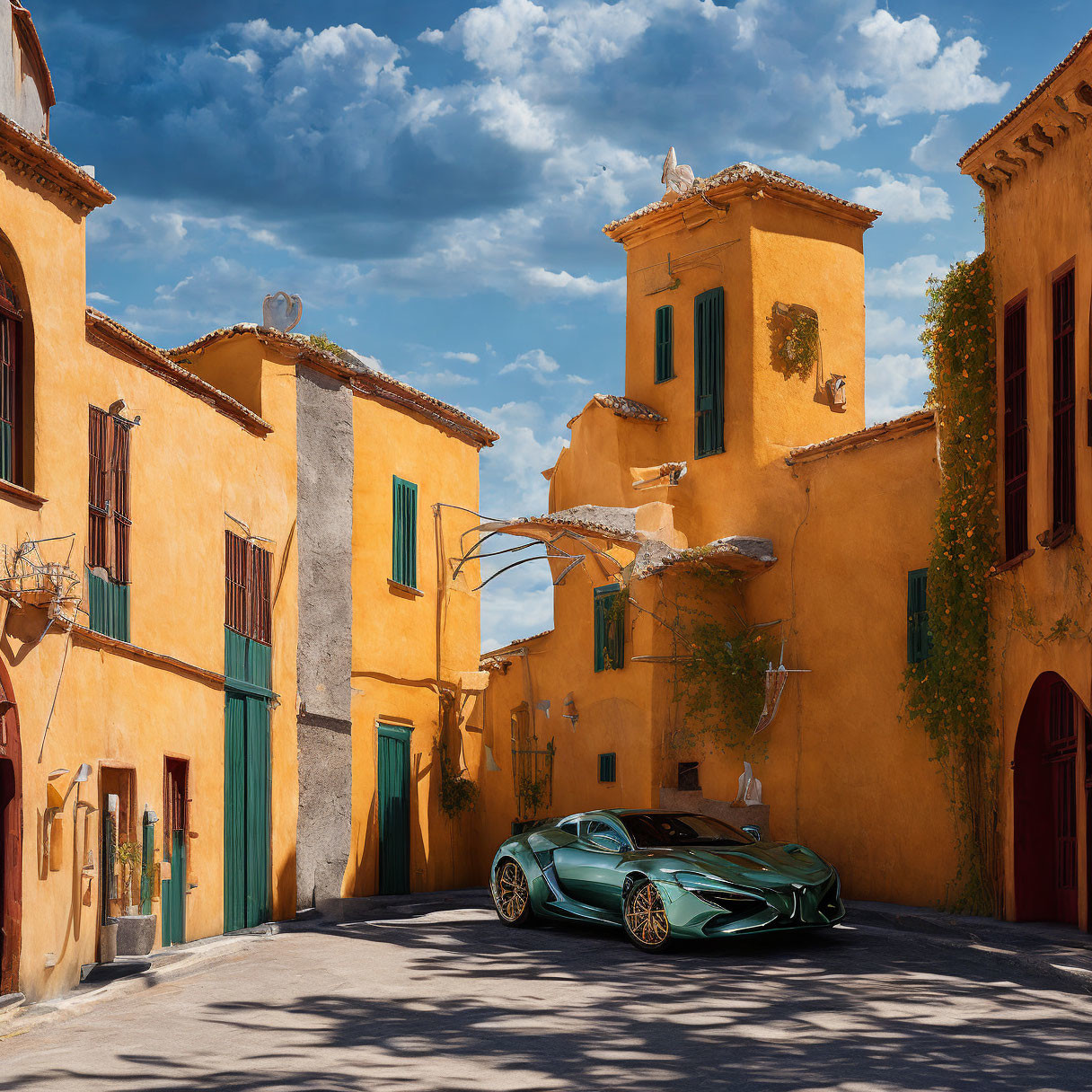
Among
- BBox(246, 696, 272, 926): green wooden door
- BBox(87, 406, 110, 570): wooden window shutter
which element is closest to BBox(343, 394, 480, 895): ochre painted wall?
BBox(246, 696, 272, 926): green wooden door

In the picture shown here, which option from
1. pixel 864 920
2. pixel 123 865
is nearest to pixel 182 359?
pixel 123 865

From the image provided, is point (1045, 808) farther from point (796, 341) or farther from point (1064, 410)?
point (796, 341)

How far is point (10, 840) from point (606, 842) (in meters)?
6.12

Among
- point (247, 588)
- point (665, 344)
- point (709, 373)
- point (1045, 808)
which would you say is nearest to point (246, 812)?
point (247, 588)

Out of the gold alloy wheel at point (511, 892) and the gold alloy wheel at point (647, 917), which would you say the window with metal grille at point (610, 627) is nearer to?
the gold alloy wheel at point (511, 892)

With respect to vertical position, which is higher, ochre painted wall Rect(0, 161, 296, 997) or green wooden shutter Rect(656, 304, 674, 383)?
green wooden shutter Rect(656, 304, 674, 383)

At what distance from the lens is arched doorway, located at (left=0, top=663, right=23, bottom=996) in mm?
11586

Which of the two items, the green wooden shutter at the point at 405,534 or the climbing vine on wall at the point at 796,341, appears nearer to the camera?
the green wooden shutter at the point at 405,534

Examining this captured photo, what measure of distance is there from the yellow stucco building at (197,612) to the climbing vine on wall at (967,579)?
8.18 m

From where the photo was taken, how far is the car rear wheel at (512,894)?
1620 cm

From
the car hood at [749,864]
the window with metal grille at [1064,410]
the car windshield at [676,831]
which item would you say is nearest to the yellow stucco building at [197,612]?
the car windshield at [676,831]

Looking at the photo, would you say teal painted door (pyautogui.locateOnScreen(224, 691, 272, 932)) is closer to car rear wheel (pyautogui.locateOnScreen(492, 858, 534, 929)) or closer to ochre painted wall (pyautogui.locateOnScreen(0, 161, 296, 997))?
ochre painted wall (pyautogui.locateOnScreen(0, 161, 296, 997))

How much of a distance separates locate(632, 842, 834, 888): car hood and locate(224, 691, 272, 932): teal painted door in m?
5.45

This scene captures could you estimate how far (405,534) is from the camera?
2272cm
